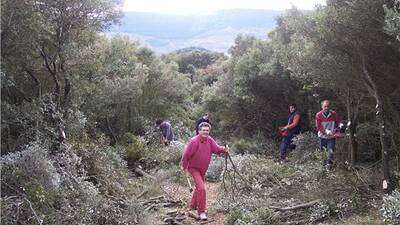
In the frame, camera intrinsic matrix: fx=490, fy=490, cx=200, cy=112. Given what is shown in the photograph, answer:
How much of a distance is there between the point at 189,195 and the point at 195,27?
10067 cm

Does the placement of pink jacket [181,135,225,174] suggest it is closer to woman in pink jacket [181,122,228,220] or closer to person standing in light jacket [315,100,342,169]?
woman in pink jacket [181,122,228,220]

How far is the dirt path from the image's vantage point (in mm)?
8461

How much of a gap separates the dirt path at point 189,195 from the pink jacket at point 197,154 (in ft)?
2.80

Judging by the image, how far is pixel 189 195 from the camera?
34.8 feet

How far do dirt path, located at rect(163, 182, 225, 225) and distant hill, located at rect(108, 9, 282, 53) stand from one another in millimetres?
76534

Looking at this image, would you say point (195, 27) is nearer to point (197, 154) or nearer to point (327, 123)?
point (327, 123)

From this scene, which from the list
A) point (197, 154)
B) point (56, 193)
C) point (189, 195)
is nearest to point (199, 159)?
point (197, 154)

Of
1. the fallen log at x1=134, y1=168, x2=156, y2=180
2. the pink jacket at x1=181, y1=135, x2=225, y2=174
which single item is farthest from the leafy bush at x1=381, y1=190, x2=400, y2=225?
the fallen log at x1=134, y1=168, x2=156, y2=180

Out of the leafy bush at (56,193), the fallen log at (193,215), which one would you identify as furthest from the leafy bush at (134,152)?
the fallen log at (193,215)

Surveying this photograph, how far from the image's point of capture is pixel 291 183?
32.7 feet

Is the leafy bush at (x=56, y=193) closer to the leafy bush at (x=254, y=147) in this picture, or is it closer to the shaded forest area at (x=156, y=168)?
the shaded forest area at (x=156, y=168)

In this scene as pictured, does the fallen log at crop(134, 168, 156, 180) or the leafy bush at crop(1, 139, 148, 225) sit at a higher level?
the leafy bush at crop(1, 139, 148, 225)

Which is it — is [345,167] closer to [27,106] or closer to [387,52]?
[387,52]

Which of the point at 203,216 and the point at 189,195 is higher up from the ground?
the point at 203,216
